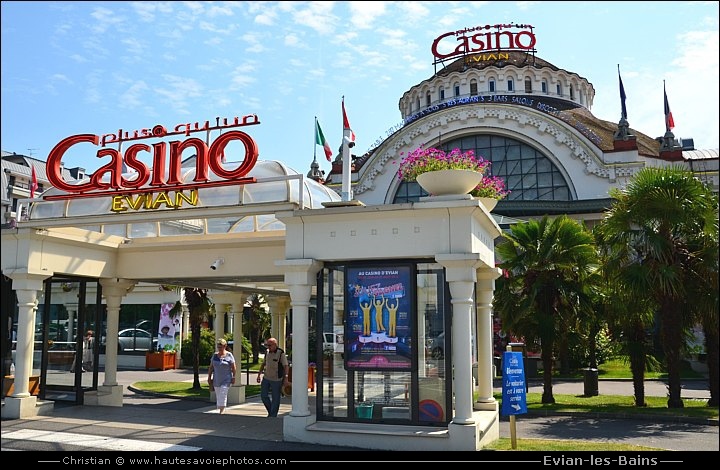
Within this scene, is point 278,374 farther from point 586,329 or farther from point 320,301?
point 586,329

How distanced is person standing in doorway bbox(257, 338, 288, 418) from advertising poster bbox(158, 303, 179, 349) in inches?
865

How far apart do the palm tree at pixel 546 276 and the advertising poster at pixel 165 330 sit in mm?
21620

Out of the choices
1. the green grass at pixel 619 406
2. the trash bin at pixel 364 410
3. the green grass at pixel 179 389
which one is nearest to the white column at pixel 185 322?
the green grass at pixel 179 389

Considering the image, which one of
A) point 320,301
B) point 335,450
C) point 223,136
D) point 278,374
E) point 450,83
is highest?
point 450,83

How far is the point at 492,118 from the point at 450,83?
11600 millimetres

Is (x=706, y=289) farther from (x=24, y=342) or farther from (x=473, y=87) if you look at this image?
(x=473, y=87)

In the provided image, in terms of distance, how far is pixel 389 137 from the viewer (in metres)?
49.3

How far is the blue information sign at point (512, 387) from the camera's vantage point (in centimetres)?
1017

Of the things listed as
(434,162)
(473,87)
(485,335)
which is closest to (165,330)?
(485,335)

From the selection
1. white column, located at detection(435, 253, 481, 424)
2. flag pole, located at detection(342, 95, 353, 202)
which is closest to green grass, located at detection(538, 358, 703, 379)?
white column, located at detection(435, 253, 481, 424)

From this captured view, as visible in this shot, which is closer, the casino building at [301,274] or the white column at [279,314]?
the casino building at [301,274]

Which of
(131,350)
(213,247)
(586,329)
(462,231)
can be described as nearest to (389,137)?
(131,350)

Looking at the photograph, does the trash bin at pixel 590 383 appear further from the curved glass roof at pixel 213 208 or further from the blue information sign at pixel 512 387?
the blue information sign at pixel 512 387

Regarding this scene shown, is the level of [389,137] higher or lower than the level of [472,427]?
higher
